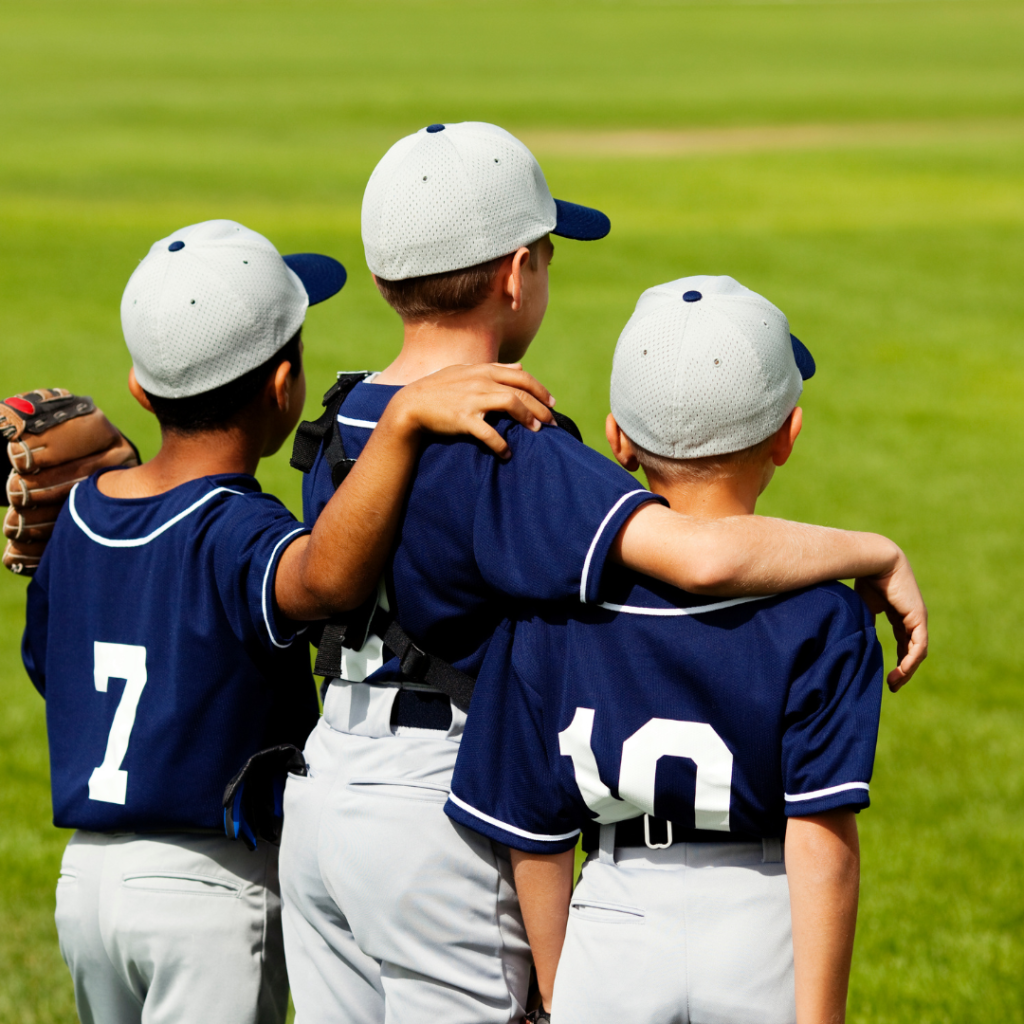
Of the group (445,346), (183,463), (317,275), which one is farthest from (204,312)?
(445,346)

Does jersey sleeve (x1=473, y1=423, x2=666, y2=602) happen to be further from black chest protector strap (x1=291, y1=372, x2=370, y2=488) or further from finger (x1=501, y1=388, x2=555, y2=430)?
black chest protector strap (x1=291, y1=372, x2=370, y2=488)

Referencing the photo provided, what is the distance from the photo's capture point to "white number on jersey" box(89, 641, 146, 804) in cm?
224

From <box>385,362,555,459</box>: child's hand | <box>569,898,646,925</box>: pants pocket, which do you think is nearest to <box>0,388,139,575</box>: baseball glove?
<box>385,362,555,459</box>: child's hand

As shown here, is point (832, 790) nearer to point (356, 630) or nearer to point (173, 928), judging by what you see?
point (356, 630)

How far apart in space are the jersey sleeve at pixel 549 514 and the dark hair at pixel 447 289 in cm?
28

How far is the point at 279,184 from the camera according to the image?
2120 centimetres

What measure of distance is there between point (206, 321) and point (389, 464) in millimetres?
586

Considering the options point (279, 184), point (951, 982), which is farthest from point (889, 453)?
point (279, 184)

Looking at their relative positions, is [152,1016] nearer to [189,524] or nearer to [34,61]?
[189,524]

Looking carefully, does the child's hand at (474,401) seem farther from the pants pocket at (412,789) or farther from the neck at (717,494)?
the pants pocket at (412,789)

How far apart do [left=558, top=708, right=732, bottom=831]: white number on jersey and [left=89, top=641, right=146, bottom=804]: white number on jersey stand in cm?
83

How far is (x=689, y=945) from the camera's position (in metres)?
1.85

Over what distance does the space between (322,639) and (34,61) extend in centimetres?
4184

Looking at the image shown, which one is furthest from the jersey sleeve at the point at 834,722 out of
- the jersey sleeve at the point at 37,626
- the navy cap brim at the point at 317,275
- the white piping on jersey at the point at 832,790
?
the jersey sleeve at the point at 37,626
